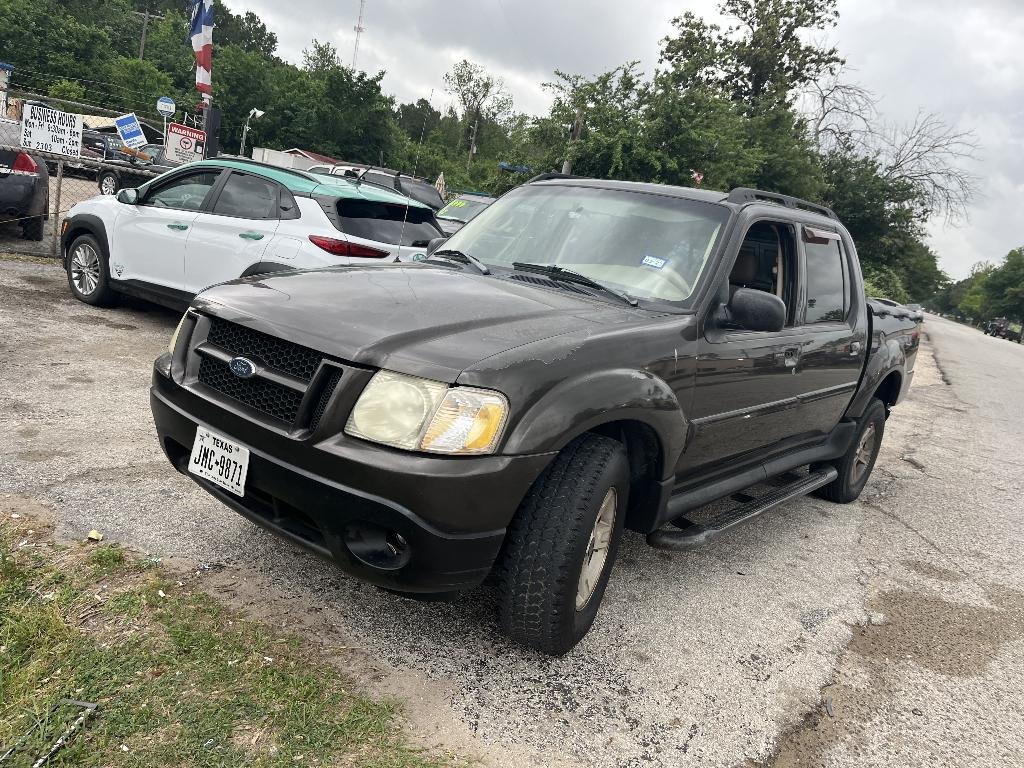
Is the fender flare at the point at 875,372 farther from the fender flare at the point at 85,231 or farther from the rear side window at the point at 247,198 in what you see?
the fender flare at the point at 85,231

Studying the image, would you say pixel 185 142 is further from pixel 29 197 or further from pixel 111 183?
pixel 111 183

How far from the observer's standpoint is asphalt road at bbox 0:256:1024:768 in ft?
8.36

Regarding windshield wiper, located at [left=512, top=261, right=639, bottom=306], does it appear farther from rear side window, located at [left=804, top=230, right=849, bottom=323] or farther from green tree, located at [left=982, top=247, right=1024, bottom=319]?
green tree, located at [left=982, top=247, right=1024, bottom=319]

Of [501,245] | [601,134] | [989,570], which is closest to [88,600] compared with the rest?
[501,245]

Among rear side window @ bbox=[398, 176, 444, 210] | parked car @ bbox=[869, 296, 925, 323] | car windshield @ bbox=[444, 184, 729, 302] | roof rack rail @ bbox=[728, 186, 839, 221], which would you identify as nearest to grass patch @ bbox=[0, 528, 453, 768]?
car windshield @ bbox=[444, 184, 729, 302]

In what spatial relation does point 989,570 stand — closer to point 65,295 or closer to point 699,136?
point 65,295

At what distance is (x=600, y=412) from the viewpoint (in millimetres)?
2580

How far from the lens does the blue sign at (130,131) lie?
11.9m

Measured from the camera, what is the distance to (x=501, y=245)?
379cm

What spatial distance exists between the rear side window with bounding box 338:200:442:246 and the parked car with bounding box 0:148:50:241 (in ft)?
20.4

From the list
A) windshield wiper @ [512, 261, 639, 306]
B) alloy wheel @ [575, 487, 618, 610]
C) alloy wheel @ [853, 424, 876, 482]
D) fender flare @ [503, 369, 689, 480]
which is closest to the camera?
fender flare @ [503, 369, 689, 480]

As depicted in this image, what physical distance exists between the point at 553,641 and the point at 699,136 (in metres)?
12.0

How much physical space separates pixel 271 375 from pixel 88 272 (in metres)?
6.04

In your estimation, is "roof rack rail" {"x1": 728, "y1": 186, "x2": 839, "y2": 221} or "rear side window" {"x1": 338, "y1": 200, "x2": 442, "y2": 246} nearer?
"roof rack rail" {"x1": 728, "y1": 186, "x2": 839, "y2": 221}
